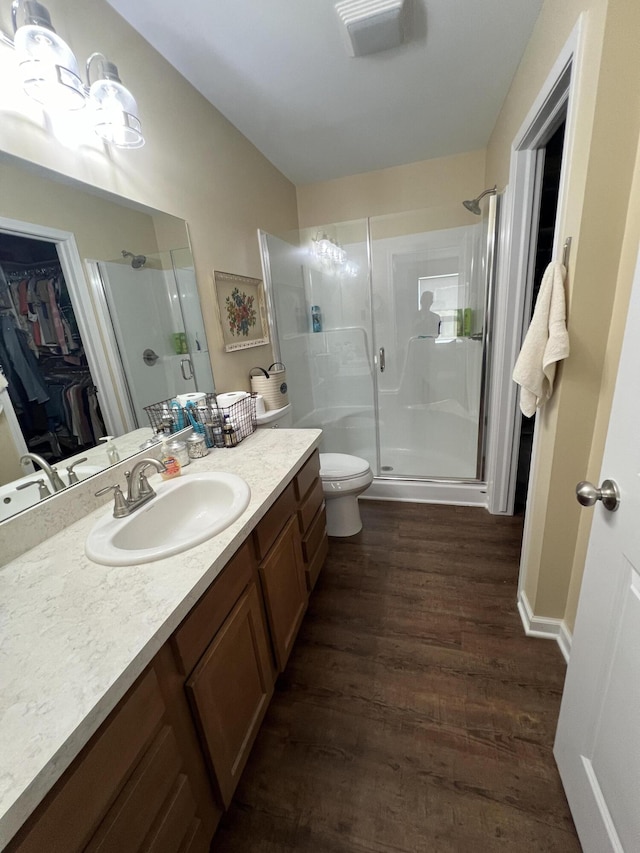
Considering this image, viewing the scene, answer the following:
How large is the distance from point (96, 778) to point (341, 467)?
1.69 meters

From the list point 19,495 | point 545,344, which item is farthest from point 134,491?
point 545,344

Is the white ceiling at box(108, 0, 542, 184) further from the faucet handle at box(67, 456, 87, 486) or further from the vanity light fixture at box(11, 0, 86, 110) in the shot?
the faucet handle at box(67, 456, 87, 486)

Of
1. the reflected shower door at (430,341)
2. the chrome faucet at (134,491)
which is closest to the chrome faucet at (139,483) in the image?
the chrome faucet at (134,491)

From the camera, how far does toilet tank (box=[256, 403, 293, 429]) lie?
193 cm

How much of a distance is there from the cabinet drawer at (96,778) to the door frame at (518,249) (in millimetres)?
1473

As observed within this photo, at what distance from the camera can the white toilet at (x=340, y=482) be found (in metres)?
2.03

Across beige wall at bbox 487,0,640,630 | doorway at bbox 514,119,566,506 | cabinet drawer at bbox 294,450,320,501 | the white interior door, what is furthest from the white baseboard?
cabinet drawer at bbox 294,450,320,501

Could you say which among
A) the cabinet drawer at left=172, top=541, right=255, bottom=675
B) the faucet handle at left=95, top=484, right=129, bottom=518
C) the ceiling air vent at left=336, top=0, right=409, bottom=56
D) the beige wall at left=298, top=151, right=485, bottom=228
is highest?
the ceiling air vent at left=336, top=0, right=409, bottom=56

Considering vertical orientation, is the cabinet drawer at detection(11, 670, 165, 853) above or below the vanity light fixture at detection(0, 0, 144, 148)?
below

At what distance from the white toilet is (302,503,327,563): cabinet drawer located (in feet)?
0.88

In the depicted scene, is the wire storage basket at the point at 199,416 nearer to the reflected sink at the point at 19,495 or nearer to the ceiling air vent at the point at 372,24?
the reflected sink at the point at 19,495

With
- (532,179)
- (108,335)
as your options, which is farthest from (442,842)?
(532,179)

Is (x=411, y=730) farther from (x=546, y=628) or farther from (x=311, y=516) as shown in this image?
(x=311, y=516)

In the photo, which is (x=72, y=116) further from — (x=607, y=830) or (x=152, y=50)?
(x=607, y=830)
